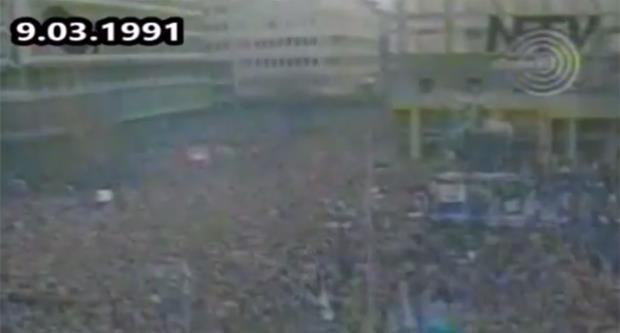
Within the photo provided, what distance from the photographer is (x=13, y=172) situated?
1.48 metres

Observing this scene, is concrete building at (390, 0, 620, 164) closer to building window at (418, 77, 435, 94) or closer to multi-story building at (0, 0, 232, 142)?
building window at (418, 77, 435, 94)

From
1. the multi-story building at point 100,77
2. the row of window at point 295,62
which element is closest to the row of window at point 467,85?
the row of window at point 295,62

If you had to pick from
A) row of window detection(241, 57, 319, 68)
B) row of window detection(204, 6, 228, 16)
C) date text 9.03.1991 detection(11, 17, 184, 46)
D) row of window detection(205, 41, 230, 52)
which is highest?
row of window detection(204, 6, 228, 16)

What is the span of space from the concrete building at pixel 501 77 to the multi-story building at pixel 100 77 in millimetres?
316

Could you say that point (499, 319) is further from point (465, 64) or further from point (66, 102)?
point (66, 102)

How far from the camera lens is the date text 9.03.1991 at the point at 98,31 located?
1.40m

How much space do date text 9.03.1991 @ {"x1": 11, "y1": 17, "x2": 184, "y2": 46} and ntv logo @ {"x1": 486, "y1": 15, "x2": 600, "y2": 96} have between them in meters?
0.55

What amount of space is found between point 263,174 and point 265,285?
0.19 m

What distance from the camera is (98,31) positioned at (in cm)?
141

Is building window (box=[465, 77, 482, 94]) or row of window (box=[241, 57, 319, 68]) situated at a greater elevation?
row of window (box=[241, 57, 319, 68])

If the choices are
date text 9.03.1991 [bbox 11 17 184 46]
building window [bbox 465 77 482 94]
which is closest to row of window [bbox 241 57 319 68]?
date text 9.03.1991 [bbox 11 17 184 46]

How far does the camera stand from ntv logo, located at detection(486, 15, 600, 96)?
1320mm

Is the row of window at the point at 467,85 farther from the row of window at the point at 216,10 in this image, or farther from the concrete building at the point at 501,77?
the row of window at the point at 216,10

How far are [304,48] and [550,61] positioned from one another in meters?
0.40
